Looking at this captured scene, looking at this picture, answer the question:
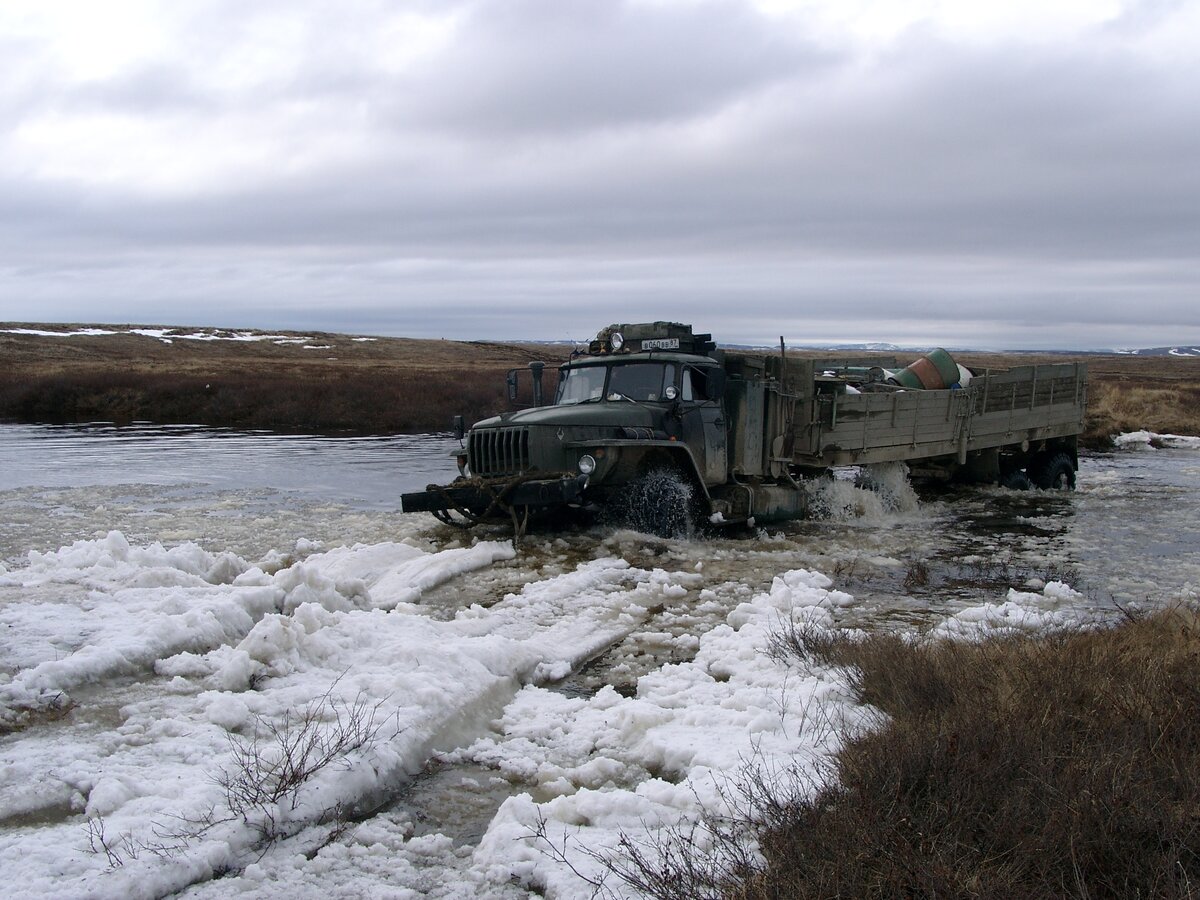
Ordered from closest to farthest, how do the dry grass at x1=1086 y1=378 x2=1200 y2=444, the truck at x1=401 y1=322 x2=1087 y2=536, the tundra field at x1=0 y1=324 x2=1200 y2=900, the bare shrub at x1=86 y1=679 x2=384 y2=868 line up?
the tundra field at x1=0 y1=324 x2=1200 y2=900, the bare shrub at x1=86 y1=679 x2=384 y2=868, the truck at x1=401 y1=322 x2=1087 y2=536, the dry grass at x1=1086 y1=378 x2=1200 y2=444

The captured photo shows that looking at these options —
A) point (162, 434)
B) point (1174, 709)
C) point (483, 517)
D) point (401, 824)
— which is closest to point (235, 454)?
point (162, 434)

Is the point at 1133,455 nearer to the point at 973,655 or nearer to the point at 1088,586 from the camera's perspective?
the point at 1088,586

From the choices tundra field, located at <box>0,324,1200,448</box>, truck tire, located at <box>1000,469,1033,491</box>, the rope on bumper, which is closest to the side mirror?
the rope on bumper

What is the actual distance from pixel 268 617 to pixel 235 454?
16.6 metres

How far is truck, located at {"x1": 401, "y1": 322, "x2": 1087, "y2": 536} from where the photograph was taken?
11.0 meters

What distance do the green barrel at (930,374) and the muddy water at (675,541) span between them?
176 centimetres

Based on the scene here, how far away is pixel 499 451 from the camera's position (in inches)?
442

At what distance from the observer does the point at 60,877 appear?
3.41 metres

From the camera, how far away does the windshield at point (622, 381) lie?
11625 millimetres

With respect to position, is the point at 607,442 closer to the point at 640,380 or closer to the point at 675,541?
the point at 640,380

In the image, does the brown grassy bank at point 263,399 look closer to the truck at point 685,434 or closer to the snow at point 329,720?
the truck at point 685,434

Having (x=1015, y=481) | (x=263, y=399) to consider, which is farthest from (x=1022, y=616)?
(x=263, y=399)

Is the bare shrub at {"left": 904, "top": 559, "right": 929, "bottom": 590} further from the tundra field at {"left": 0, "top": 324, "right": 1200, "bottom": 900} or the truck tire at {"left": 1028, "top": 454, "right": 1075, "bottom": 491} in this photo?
the truck tire at {"left": 1028, "top": 454, "right": 1075, "bottom": 491}

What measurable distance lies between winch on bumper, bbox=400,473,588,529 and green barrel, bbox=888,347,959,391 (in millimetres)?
7020
